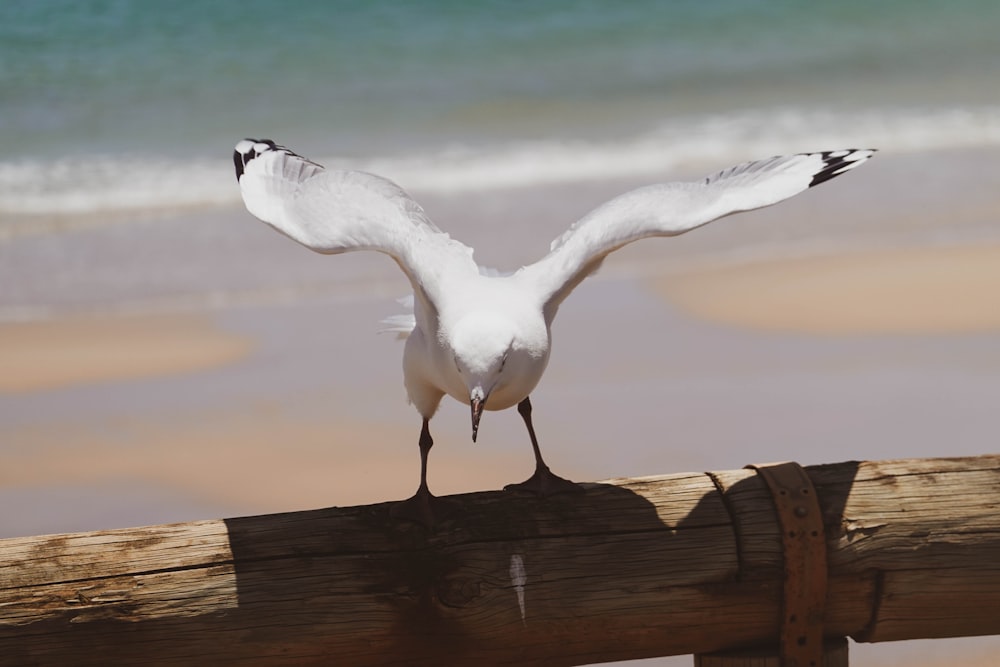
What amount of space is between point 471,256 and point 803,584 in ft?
3.82

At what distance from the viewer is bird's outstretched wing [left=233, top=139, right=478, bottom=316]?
343cm

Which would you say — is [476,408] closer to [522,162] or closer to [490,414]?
[490,414]

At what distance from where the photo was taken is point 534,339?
3.25 m

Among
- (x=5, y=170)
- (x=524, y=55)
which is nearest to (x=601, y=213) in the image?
(x=5, y=170)

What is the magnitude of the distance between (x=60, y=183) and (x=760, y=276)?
18.3 ft

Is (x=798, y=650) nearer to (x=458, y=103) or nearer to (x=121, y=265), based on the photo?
(x=121, y=265)

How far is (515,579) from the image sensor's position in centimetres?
299

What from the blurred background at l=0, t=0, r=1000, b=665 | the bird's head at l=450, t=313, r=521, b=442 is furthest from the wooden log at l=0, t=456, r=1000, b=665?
the blurred background at l=0, t=0, r=1000, b=665

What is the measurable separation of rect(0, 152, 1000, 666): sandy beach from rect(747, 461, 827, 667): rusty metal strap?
1388 mm

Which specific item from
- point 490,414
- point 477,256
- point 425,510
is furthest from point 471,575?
point 477,256

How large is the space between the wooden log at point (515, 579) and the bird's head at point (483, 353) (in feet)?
0.85

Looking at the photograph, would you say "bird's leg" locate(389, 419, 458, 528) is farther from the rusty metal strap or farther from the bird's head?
the rusty metal strap

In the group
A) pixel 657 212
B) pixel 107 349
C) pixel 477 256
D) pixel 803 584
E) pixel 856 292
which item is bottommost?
pixel 803 584

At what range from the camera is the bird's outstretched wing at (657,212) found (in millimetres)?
3451
